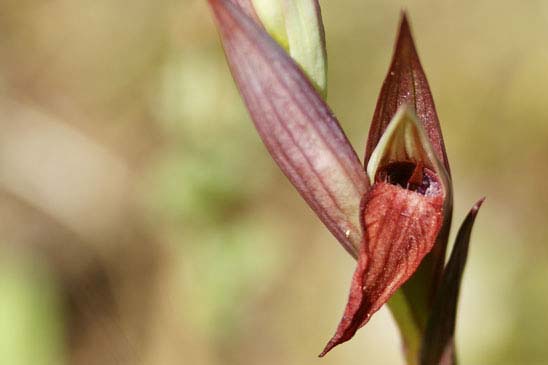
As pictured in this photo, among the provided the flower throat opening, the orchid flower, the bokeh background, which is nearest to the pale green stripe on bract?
the orchid flower

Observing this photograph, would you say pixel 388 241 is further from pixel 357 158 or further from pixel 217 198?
pixel 217 198

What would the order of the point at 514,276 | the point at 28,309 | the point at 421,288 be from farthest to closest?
1. the point at 514,276
2. the point at 28,309
3. the point at 421,288

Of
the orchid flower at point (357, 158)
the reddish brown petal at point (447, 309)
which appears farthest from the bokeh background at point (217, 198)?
the orchid flower at point (357, 158)

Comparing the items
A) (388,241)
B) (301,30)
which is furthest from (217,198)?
(388,241)

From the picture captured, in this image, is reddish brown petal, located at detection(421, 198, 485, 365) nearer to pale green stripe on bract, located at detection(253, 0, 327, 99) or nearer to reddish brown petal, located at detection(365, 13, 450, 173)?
reddish brown petal, located at detection(365, 13, 450, 173)

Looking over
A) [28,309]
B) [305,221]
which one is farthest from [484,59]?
[28,309]

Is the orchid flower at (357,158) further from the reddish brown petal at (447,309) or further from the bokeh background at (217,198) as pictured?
the bokeh background at (217,198)

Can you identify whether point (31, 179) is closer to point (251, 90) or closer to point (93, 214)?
point (93, 214)
